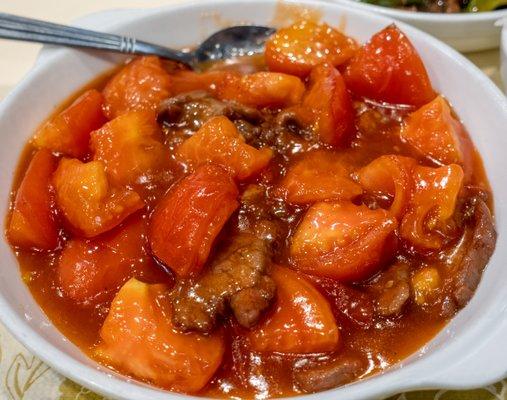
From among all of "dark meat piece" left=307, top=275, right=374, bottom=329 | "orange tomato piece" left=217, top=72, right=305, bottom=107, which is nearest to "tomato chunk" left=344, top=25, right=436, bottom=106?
"orange tomato piece" left=217, top=72, right=305, bottom=107

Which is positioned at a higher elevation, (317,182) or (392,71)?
(392,71)

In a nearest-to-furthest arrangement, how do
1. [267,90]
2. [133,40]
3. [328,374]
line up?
[328,374] < [267,90] < [133,40]

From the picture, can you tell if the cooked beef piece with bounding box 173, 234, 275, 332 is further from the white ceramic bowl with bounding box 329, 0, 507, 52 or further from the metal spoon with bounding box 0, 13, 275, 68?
the white ceramic bowl with bounding box 329, 0, 507, 52


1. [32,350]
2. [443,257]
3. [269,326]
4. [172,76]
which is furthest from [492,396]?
[172,76]

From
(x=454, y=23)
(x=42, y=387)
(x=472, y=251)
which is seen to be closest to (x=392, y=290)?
(x=472, y=251)

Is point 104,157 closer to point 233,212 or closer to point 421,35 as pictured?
point 233,212

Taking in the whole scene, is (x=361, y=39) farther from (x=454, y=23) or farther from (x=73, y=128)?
(x=73, y=128)

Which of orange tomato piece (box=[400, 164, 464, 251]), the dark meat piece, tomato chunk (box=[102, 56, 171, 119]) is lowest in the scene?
the dark meat piece
